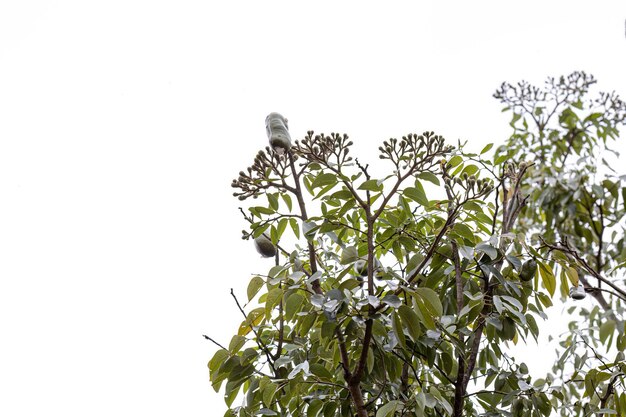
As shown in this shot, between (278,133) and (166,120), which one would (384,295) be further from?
(166,120)

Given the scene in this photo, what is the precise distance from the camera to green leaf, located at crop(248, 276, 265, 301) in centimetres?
102

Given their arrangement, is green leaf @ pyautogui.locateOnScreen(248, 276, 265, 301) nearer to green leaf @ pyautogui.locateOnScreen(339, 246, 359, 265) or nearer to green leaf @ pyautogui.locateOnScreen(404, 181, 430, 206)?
green leaf @ pyautogui.locateOnScreen(339, 246, 359, 265)

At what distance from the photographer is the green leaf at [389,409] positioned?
88 centimetres

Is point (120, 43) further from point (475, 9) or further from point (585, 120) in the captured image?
point (585, 120)

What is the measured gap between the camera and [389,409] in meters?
0.89

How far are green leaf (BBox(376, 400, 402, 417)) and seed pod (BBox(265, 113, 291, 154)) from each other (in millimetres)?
359

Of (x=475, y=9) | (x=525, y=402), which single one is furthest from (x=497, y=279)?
(x=475, y=9)

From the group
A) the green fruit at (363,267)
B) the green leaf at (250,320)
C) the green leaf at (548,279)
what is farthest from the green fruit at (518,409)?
the green leaf at (250,320)

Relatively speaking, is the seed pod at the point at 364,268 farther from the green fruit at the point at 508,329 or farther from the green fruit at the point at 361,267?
the green fruit at the point at 508,329

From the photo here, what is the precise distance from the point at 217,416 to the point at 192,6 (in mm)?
2396

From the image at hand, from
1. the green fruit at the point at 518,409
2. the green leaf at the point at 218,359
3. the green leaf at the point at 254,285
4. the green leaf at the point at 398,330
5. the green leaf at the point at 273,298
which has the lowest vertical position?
the green fruit at the point at 518,409

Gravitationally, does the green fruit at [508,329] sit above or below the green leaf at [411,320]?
above

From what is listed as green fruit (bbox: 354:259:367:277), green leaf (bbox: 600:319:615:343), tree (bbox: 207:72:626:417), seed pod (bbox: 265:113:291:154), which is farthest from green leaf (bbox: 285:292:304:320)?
green leaf (bbox: 600:319:615:343)

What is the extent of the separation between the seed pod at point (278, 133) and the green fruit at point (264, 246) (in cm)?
15
